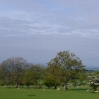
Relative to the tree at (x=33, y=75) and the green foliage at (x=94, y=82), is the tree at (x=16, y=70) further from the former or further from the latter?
the green foliage at (x=94, y=82)

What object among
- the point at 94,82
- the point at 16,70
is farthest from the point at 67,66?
the point at 16,70

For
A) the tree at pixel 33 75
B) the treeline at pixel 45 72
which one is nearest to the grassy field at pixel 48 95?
the treeline at pixel 45 72

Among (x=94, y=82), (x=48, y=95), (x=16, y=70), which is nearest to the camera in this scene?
(x=48, y=95)

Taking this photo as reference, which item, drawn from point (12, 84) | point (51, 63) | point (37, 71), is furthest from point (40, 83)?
point (51, 63)

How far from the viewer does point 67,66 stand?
54156mm

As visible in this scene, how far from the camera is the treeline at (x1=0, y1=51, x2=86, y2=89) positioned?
5381 centimetres

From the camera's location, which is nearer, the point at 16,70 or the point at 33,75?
the point at 33,75

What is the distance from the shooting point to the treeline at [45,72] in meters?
53.8

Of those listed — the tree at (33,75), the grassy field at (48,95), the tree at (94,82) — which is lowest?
the grassy field at (48,95)

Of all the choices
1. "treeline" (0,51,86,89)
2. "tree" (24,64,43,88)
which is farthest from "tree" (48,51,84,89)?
"tree" (24,64,43,88)

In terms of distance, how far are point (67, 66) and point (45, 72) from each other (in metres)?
9.24

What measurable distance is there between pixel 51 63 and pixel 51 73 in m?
2.21

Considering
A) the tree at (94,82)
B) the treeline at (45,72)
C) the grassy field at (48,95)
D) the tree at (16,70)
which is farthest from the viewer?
the tree at (16,70)

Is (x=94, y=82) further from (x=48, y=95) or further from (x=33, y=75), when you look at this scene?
(x=33, y=75)
